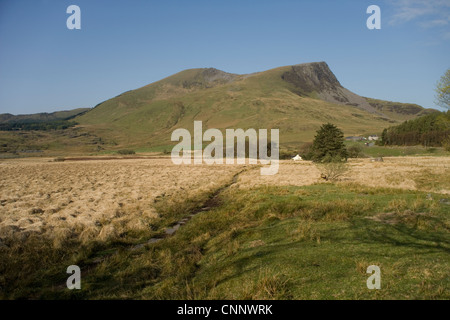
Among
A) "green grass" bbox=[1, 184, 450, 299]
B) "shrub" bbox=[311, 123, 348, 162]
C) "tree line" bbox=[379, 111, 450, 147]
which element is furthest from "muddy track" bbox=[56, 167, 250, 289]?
"tree line" bbox=[379, 111, 450, 147]

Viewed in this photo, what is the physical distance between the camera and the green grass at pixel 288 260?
810 cm

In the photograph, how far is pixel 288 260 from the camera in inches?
406

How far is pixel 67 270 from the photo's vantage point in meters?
12.6

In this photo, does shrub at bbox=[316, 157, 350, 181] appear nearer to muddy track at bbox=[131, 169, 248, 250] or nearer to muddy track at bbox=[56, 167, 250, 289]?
muddy track at bbox=[131, 169, 248, 250]

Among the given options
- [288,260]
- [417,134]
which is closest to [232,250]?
[288,260]

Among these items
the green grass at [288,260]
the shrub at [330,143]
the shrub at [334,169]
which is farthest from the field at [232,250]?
the shrub at [330,143]

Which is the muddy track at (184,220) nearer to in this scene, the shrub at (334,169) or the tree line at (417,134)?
the shrub at (334,169)

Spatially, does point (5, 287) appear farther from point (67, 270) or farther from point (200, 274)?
point (200, 274)

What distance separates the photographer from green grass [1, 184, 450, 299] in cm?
810

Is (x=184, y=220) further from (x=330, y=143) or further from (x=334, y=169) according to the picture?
(x=330, y=143)

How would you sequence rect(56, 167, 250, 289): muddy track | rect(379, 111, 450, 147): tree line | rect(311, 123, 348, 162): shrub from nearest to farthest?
rect(56, 167, 250, 289): muddy track
rect(311, 123, 348, 162): shrub
rect(379, 111, 450, 147): tree line
